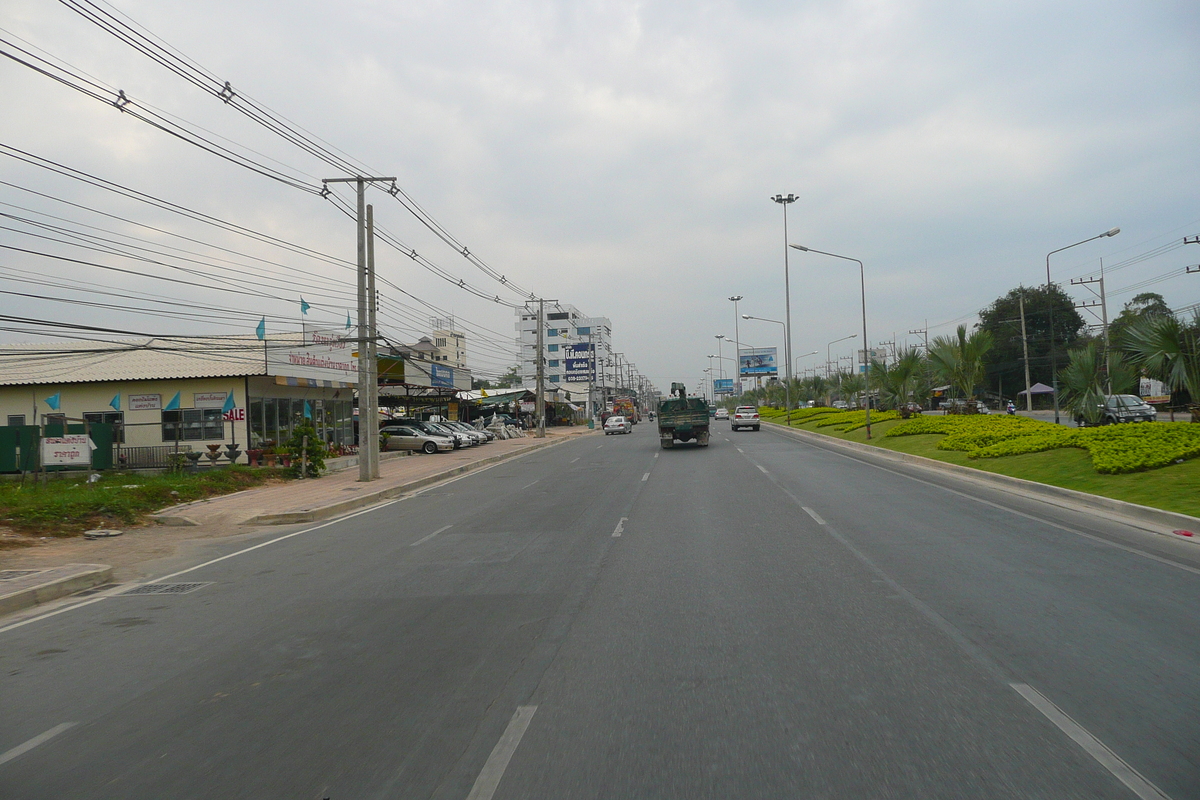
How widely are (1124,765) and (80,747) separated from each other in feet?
18.7

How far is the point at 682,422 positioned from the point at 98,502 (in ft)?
75.1

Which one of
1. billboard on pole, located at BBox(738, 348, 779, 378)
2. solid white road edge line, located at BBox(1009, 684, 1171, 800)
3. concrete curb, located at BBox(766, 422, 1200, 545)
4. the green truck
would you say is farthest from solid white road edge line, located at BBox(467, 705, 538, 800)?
billboard on pole, located at BBox(738, 348, 779, 378)

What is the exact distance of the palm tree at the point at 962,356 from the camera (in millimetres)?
29516

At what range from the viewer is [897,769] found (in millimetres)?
3891

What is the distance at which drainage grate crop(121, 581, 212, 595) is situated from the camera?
927 cm

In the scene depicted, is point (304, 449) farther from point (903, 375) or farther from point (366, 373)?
point (903, 375)

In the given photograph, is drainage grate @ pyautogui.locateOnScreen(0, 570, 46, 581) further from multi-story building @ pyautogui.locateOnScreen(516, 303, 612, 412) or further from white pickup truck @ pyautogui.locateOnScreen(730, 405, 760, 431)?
multi-story building @ pyautogui.locateOnScreen(516, 303, 612, 412)

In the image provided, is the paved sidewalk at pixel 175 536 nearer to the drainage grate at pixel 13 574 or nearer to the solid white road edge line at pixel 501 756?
the drainage grate at pixel 13 574

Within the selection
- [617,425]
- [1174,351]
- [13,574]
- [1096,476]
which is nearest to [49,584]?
[13,574]

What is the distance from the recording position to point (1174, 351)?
1738cm

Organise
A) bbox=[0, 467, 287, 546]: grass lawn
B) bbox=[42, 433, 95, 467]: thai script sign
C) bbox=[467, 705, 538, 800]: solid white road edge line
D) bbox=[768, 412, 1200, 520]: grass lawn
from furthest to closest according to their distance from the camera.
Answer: bbox=[42, 433, 95, 467]: thai script sign → bbox=[0, 467, 287, 546]: grass lawn → bbox=[768, 412, 1200, 520]: grass lawn → bbox=[467, 705, 538, 800]: solid white road edge line

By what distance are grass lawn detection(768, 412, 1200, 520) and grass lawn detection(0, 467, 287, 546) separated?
738 inches

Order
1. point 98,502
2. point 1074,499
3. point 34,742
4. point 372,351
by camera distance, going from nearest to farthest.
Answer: point 34,742 → point 1074,499 → point 98,502 → point 372,351

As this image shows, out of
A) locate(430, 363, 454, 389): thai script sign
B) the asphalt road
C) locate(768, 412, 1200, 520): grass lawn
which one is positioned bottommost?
the asphalt road
